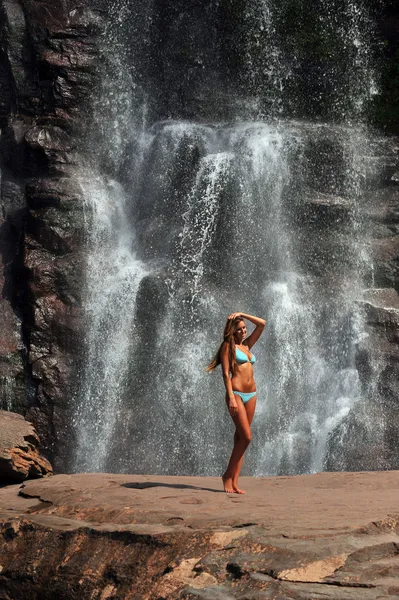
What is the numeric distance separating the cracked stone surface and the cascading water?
5.89 meters

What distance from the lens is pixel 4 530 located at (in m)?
7.18

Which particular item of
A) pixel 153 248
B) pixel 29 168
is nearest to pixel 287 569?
pixel 153 248

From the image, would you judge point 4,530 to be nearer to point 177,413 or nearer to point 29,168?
point 177,413

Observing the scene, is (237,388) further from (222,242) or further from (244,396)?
(222,242)

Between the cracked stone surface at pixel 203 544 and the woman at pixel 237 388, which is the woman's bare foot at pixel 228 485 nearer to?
the woman at pixel 237 388

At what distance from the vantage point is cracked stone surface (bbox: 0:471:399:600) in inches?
211

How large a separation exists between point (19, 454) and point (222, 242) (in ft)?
22.7

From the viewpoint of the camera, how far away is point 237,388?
7980 mm

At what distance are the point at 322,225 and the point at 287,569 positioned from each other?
11.2 m

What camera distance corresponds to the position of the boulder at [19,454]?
31.9 ft

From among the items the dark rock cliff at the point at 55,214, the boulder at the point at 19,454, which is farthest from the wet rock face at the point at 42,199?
the boulder at the point at 19,454

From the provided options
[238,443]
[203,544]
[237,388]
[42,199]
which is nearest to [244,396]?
[237,388]

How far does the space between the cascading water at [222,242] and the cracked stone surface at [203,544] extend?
589 centimetres

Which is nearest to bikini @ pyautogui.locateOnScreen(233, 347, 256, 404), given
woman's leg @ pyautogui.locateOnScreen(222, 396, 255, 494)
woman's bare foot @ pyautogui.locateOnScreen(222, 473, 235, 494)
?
woman's leg @ pyautogui.locateOnScreen(222, 396, 255, 494)
